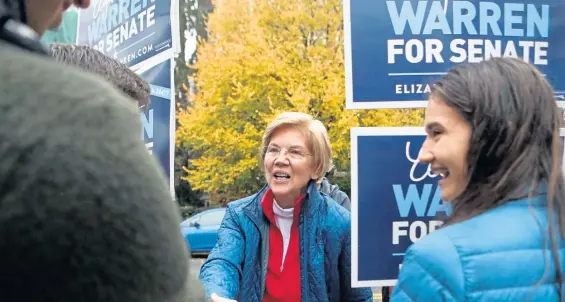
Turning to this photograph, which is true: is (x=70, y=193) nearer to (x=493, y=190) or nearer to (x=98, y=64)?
(x=493, y=190)

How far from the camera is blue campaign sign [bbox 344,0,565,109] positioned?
2338 millimetres

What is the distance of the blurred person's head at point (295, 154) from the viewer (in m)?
2.69

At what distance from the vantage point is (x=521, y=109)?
1.45 m

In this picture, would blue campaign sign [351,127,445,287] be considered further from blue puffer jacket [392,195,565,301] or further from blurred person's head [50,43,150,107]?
blue puffer jacket [392,195,565,301]

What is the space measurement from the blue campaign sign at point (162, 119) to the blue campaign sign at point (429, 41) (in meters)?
0.88

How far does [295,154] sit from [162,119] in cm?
63

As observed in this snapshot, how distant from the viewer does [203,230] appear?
47.0 feet

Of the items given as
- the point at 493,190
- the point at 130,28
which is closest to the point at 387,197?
the point at 493,190

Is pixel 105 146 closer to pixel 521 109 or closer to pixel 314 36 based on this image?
pixel 521 109

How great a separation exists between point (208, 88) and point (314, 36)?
334 centimetres

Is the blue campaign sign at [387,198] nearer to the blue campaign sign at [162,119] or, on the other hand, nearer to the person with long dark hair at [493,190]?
the person with long dark hair at [493,190]

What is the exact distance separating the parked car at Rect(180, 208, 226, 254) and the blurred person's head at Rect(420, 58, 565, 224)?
12608 millimetres

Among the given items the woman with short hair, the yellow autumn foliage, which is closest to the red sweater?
the woman with short hair

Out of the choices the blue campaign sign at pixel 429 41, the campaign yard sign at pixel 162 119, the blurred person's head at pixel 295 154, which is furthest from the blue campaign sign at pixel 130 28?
the blue campaign sign at pixel 429 41
